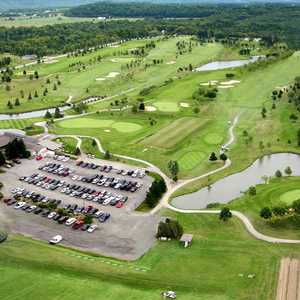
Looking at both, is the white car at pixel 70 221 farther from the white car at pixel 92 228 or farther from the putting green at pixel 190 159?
the putting green at pixel 190 159

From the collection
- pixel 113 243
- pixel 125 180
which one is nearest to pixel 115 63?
pixel 125 180

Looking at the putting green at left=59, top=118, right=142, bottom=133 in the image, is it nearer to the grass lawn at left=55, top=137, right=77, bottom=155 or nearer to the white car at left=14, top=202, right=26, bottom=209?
the grass lawn at left=55, top=137, right=77, bottom=155

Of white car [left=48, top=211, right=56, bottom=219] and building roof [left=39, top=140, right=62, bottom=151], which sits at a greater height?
white car [left=48, top=211, right=56, bottom=219]

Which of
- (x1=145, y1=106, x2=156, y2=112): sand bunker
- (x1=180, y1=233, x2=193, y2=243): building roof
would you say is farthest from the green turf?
(x1=145, y1=106, x2=156, y2=112): sand bunker

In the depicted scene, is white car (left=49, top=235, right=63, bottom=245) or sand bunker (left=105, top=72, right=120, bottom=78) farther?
sand bunker (left=105, top=72, right=120, bottom=78)

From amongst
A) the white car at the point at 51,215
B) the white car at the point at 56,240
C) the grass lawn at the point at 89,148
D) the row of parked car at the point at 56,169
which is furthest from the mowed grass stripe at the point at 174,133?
the white car at the point at 56,240

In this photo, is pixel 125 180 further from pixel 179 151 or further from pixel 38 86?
pixel 38 86

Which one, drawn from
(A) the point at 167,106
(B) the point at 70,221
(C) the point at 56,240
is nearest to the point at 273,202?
(B) the point at 70,221
